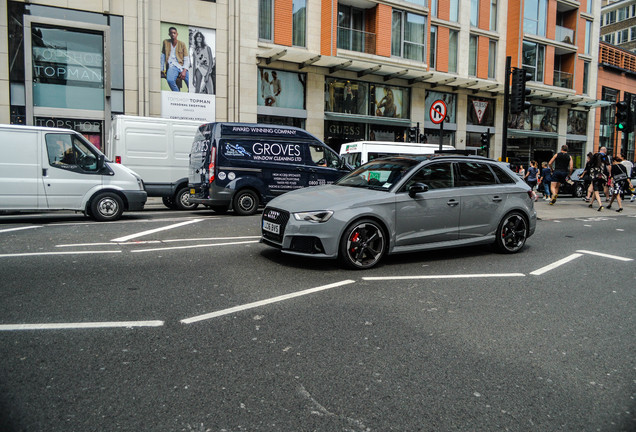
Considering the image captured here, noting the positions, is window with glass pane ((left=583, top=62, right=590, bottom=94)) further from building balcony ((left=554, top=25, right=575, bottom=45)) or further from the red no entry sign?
the red no entry sign

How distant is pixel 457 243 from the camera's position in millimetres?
7348

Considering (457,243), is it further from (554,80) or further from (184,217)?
(554,80)

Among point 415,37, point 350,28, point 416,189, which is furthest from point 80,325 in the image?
point 415,37

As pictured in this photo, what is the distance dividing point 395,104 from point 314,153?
49.7 feet

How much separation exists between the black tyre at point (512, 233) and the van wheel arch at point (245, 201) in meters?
6.36

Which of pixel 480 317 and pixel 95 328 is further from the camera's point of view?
pixel 480 317

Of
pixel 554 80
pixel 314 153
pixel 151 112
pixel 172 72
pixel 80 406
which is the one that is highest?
pixel 554 80

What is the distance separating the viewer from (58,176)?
1022cm

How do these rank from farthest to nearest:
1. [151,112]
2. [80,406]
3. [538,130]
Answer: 1. [538,130]
2. [151,112]
3. [80,406]

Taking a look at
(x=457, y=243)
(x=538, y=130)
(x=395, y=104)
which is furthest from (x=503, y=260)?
(x=538, y=130)

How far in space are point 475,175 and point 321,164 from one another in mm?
6105

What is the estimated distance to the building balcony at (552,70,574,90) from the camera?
1361 inches

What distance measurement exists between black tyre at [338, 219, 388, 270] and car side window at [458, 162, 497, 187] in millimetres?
1771

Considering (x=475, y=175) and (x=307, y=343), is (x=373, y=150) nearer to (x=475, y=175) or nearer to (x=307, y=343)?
(x=475, y=175)
